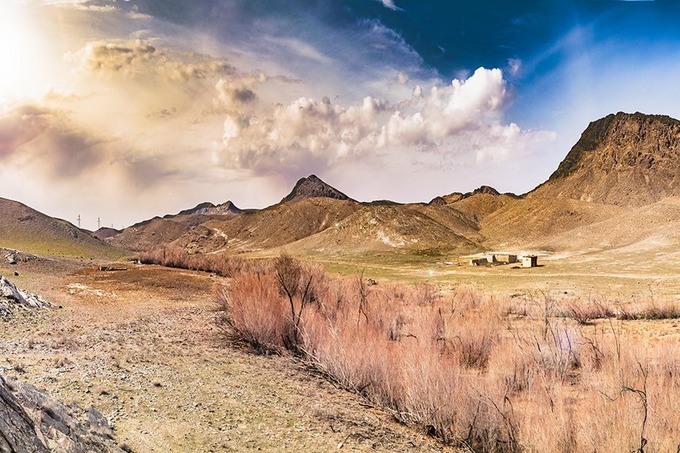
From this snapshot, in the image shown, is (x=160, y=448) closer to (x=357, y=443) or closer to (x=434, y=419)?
(x=357, y=443)

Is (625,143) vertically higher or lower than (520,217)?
higher

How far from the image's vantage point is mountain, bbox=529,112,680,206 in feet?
418

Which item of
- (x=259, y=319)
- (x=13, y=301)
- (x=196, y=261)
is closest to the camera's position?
(x=259, y=319)

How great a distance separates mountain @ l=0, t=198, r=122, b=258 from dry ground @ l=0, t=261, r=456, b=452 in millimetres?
74216

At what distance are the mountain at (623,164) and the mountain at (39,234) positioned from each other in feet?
439

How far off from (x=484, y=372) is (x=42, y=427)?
9.71m

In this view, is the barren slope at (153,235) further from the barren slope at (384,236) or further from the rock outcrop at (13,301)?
the rock outcrop at (13,301)

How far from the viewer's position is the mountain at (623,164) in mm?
127375

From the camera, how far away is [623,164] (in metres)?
141

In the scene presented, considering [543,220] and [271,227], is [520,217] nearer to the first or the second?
[543,220]

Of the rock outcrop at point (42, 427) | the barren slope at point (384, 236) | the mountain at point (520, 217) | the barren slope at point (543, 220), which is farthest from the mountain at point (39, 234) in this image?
the barren slope at point (543, 220)

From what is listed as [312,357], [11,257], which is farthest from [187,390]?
[11,257]

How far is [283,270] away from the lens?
1712cm

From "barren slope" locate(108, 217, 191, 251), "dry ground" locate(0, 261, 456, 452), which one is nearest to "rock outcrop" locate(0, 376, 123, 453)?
"dry ground" locate(0, 261, 456, 452)
